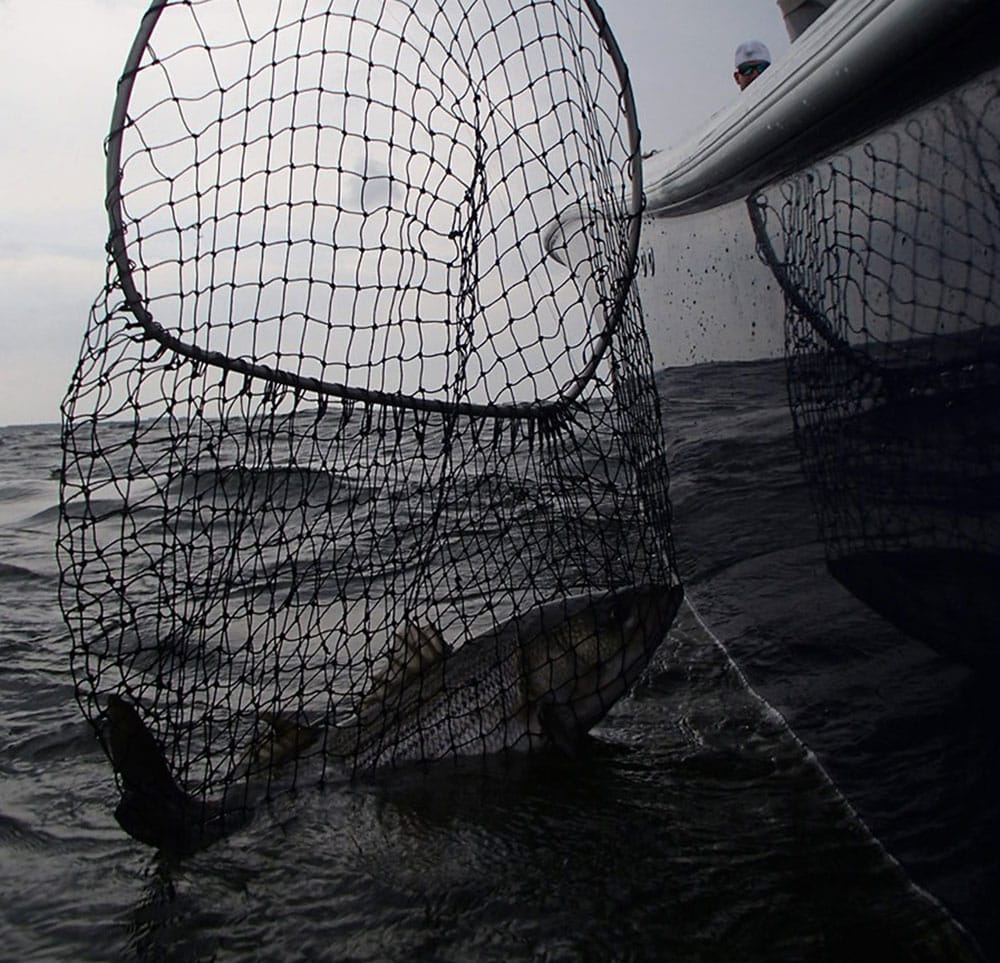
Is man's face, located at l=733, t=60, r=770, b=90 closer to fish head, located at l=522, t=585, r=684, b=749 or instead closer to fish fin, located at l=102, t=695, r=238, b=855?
fish head, located at l=522, t=585, r=684, b=749

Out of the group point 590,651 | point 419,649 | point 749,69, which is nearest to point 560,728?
point 590,651

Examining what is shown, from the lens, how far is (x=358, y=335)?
2.77 meters

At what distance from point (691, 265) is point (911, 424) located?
74.4 inches

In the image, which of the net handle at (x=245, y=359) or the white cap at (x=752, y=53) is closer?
the net handle at (x=245, y=359)

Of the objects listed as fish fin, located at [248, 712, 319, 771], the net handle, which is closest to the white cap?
the net handle

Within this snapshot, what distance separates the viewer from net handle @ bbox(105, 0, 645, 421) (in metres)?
2.42

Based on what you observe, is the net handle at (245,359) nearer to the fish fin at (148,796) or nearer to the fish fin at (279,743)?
the fish fin at (148,796)

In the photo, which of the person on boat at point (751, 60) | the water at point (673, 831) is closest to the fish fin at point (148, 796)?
the water at point (673, 831)

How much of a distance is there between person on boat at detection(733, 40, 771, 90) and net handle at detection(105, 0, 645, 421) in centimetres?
241

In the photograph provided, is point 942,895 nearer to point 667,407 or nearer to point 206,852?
point 206,852

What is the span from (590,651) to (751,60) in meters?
3.53

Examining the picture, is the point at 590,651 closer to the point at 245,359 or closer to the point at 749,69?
the point at 245,359

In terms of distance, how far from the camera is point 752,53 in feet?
16.9

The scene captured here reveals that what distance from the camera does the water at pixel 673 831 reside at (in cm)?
204
